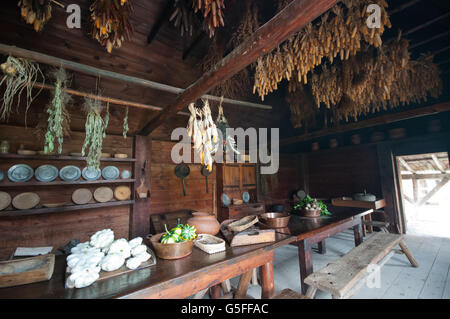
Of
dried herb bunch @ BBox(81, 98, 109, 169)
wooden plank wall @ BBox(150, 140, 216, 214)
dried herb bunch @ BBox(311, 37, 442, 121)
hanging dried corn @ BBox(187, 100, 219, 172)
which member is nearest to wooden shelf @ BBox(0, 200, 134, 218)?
wooden plank wall @ BBox(150, 140, 216, 214)

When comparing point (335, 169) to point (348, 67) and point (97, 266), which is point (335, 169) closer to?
point (348, 67)

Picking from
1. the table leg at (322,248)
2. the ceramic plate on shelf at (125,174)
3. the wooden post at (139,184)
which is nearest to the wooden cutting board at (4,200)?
the ceramic plate on shelf at (125,174)

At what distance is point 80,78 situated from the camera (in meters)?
3.09

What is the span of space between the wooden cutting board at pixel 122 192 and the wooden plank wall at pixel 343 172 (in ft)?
19.9

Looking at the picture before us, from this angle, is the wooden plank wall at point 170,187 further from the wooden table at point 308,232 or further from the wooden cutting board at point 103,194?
the wooden table at point 308,232

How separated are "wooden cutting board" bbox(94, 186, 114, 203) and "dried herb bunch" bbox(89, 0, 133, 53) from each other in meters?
2.40

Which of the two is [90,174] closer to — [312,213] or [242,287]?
[242,287]

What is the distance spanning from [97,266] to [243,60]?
1928 mm

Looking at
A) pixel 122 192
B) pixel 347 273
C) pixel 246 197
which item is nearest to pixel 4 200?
pixel 122 192

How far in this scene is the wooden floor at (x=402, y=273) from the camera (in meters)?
2.43

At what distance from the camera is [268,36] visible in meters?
1.44

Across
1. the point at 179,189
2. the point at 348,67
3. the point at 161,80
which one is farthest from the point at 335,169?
the point at 161,80
